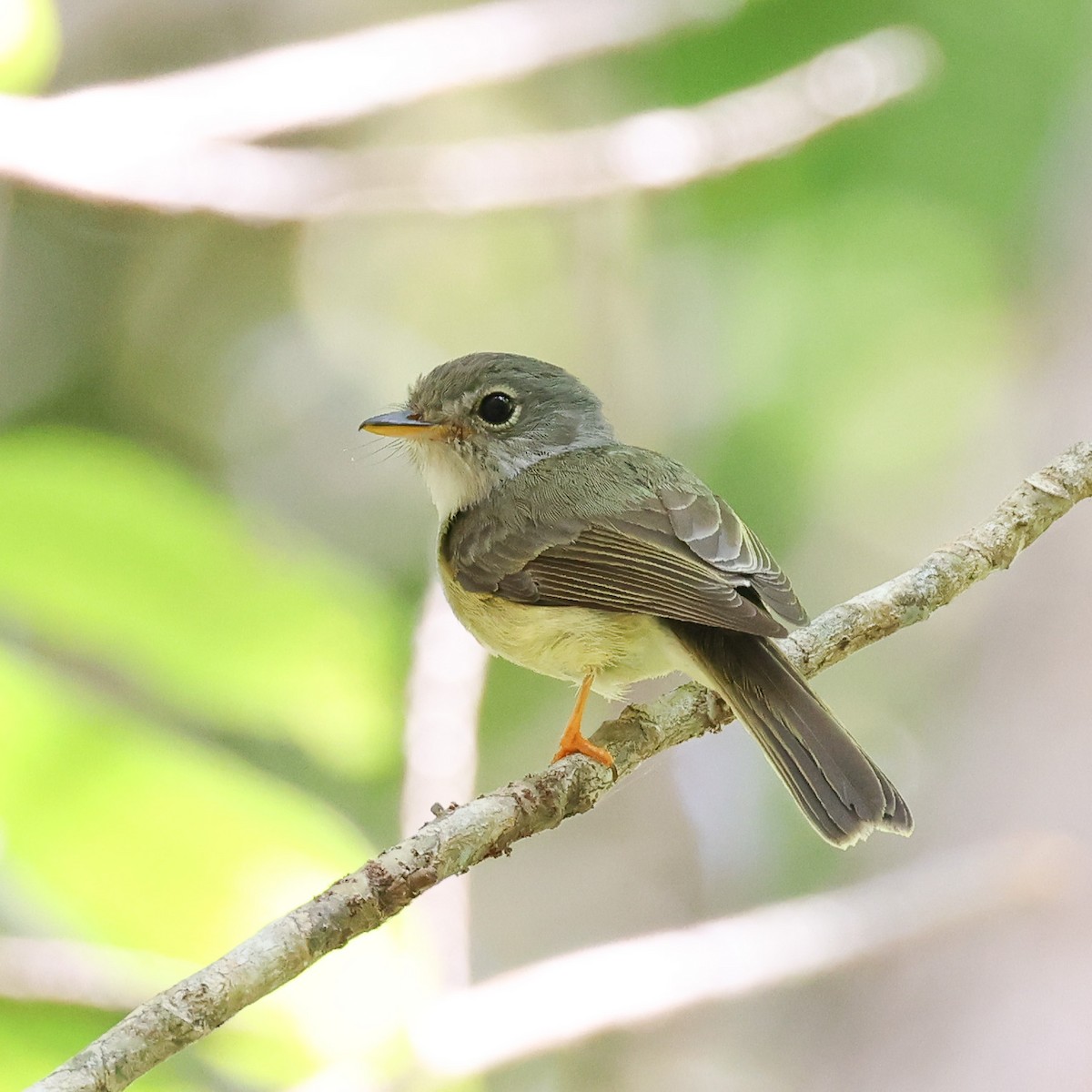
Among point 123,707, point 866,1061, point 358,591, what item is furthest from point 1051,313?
point 123,707

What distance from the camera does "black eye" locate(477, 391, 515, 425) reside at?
297cm

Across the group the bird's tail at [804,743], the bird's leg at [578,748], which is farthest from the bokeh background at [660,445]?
the bird's tail at [804,743]

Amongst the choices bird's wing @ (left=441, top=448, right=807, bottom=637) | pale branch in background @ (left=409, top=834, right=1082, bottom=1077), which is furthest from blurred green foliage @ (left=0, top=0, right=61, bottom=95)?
pale branch in background @ (left=409, top=834, right=1082, bottom=1077)

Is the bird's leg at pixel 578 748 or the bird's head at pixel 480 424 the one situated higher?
the bird's head at pixel 480 424

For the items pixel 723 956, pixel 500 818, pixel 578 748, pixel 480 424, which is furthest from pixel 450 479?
pixel 723 956

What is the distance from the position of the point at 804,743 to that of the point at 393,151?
2.51 meters

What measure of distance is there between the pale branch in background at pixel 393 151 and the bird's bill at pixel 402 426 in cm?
80

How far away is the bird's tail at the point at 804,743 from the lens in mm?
2125

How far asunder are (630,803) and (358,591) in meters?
1.71

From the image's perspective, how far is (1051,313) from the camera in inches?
177

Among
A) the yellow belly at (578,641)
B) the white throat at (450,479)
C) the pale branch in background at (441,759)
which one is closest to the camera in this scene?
the yellow belly at (578,641)

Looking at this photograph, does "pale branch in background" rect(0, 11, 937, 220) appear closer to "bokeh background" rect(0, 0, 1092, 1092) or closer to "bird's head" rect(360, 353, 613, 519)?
"bokeh background" rect(0, 0, 1092, 1092)

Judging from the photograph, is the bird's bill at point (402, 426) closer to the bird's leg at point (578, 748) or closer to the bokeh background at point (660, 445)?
the bokeh background at point (660, 445)

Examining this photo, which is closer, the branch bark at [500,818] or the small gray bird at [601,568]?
the branch bark at [500,818]
